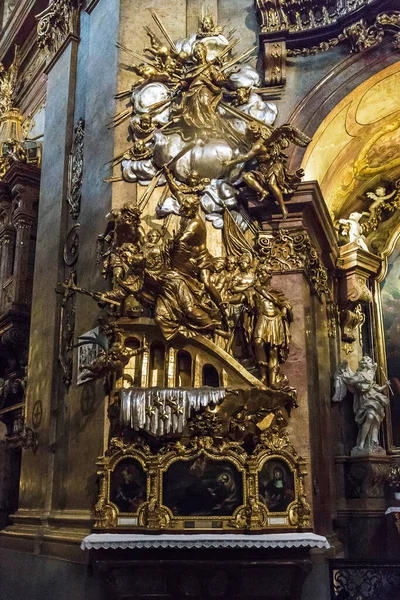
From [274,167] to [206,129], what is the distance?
1.10m

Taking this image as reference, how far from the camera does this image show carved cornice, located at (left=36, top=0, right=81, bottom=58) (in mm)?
11570

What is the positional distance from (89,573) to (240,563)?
1787 mm

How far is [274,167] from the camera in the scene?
8898 mm

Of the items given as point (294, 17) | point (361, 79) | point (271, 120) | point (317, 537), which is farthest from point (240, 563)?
point (294, 17)

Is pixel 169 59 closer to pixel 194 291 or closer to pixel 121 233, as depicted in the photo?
pixel 121 233

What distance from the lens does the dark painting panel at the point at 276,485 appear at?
24.4 ft

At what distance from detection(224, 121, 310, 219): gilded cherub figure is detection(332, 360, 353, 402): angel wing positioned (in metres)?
2.45

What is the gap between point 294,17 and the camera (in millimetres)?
10039

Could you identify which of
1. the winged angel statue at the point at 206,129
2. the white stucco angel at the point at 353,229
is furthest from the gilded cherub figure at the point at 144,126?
the white stucco angel at the point at 353,229

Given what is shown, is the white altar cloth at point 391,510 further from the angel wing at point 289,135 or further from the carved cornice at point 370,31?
the carved cornice at point 370,31

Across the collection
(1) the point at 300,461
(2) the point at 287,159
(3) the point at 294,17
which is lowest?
(1) the point at 300,461

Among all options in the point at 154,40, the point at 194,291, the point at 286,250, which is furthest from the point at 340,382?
the point at 154,40

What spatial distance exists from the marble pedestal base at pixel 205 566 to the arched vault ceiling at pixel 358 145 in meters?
4.73

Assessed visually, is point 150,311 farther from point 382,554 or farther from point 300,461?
point 382,554
